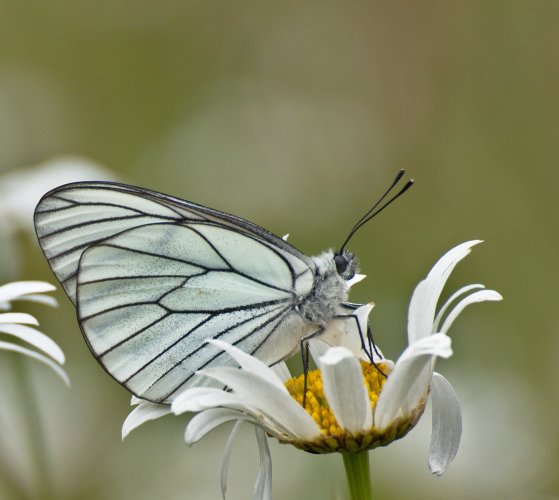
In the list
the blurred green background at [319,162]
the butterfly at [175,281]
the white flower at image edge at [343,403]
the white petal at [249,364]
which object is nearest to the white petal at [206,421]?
the white flower at image edge at [343,403]

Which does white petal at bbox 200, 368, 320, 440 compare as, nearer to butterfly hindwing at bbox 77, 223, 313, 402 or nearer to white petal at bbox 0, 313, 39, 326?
butterfly hindwing at bbox 77, 223, 313, 402

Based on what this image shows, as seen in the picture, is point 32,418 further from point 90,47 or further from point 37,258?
point 90,47

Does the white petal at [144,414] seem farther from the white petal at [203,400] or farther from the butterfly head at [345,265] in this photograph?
the butterfly head at [345,265]

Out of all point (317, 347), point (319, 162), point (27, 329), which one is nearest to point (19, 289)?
point (27, 329)

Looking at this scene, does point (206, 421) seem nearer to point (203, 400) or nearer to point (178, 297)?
point (203, 400)

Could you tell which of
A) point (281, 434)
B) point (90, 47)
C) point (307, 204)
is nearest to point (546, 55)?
point (307, 204)
